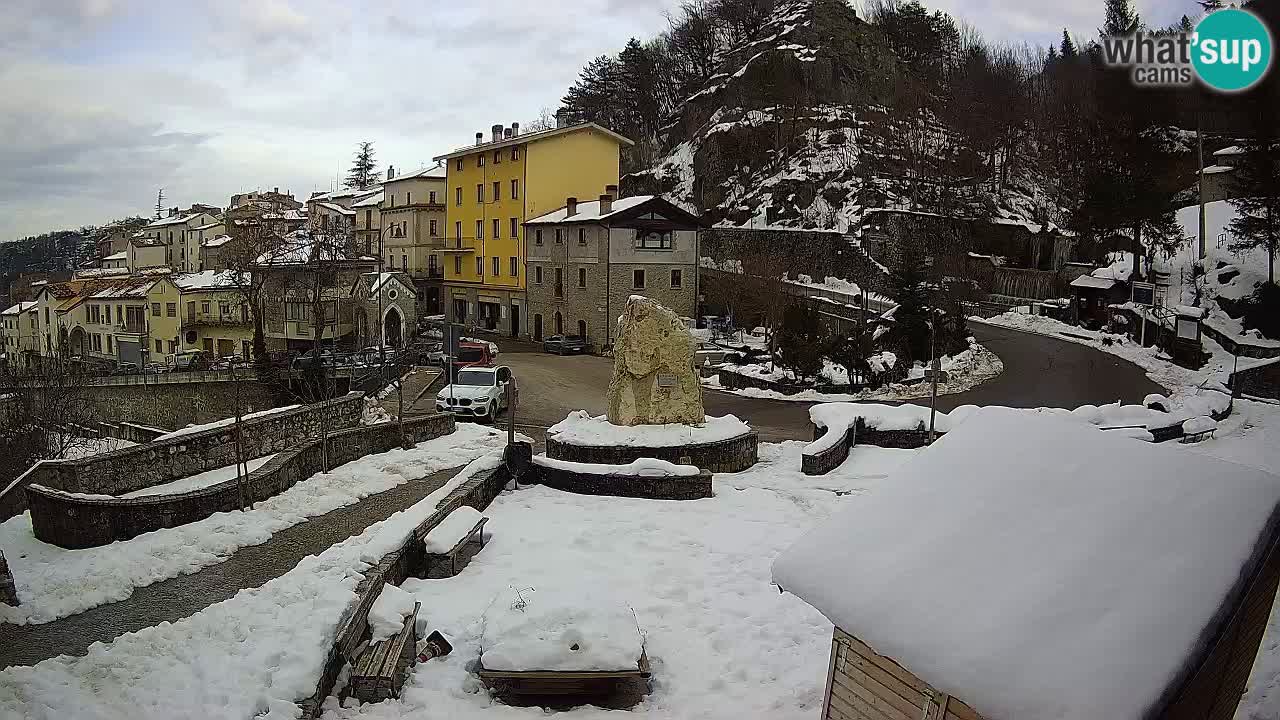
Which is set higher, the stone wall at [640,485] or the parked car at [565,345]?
the parked car at [565,345]

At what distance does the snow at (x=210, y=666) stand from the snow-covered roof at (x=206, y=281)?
28762 mm

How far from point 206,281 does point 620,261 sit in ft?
54.2

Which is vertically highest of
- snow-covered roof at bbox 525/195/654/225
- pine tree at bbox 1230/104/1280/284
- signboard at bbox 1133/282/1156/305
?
snow-covered roof at bbox 525/195/654/225

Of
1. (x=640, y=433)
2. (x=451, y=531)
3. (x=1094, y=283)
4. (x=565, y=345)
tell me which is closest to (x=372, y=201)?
(x=565, y=345)

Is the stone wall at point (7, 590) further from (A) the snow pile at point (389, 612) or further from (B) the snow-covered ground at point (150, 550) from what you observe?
(A) the snow pile at point (389, 612)

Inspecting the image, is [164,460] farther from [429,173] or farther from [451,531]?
[429,173]

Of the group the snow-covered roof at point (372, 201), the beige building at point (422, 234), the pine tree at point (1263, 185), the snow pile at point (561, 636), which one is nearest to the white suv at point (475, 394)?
the snow pile at point (561, 636)

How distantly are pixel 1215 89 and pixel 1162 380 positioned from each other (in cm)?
999

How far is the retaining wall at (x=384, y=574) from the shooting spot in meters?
6.43

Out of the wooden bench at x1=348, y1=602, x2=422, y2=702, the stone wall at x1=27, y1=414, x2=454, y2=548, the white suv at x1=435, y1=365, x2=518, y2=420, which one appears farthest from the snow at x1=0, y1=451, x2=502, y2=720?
the white suv at x1=435, y1=365, x2=518, y2=420

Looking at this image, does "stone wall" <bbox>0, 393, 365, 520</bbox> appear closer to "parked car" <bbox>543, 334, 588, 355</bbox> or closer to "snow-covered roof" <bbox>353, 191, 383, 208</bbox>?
"parked car" <bbox>543, 334, 588, 355</bbox>

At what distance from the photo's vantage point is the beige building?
152 ft

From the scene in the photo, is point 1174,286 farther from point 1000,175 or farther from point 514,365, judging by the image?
point 1000,175

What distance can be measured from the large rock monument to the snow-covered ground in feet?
12.9
